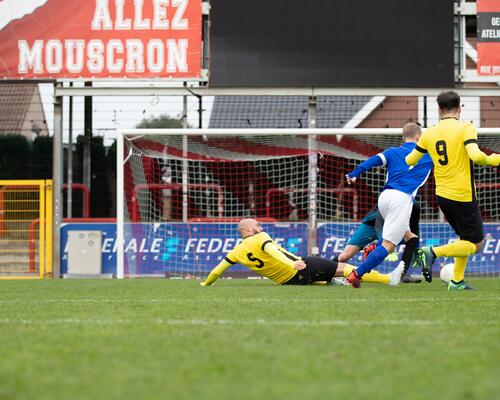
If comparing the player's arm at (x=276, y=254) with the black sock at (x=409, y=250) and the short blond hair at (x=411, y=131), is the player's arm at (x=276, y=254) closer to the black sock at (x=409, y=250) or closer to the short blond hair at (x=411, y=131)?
the black sock at (x=409, y=250)

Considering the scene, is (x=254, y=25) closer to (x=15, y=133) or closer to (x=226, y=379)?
(x=15, y=133)

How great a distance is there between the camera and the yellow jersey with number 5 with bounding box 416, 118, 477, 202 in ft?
25.8

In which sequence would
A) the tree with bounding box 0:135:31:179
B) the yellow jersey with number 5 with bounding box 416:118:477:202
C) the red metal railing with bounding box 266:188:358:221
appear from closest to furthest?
the yellow jersey with number 5 with bounding box 416:118:477:202 < the red metal railing with bounding box 266:188:358:221 < the tree with bounding box 0:135:31:179

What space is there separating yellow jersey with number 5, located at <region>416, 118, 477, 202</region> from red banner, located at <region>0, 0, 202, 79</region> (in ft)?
22.8

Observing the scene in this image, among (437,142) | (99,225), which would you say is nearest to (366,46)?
(99,225)

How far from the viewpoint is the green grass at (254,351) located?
2889mm

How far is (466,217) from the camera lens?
26.0ft

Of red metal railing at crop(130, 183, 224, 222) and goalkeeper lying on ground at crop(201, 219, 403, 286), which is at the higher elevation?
red metal railing at crop(130, 183, 224, 222)

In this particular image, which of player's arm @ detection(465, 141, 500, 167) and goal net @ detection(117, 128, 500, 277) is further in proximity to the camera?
goal net @ detection(117, 128, 500, 277)

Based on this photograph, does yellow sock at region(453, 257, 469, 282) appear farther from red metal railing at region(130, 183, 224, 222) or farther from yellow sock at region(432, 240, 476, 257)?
red metal railing at region(130, 183, 224, 222)

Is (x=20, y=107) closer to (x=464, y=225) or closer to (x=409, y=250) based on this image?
(x=409, y=250)

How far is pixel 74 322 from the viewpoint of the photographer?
5.08 metres

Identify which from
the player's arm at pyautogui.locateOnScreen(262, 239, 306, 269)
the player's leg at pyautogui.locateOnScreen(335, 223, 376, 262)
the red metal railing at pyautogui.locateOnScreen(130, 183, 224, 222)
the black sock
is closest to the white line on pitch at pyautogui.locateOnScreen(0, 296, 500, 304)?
the player's arm at pyautogui.locateOnScreen(262, 239, 306, 269)

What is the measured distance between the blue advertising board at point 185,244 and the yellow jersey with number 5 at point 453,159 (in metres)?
6.02
